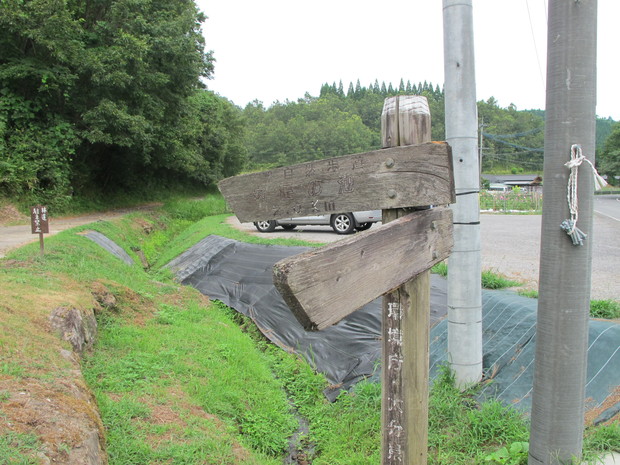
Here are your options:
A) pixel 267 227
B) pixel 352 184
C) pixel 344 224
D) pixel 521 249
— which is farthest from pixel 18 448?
pixel 267 227

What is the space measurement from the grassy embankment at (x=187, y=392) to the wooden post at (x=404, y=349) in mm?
1599

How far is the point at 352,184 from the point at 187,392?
143 inches

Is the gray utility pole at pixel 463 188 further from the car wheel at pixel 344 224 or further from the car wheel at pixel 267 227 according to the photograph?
the car wheel at pixel 267 227

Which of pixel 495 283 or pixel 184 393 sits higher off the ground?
pixel 495 283

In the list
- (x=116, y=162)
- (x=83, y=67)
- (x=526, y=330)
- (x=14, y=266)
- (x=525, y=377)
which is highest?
(x=83, y=67)

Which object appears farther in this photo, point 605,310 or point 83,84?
point 83,84

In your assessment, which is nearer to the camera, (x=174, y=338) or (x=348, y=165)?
(x=348, y=165)

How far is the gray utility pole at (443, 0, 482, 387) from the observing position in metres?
3.61

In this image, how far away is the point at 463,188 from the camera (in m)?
3.68

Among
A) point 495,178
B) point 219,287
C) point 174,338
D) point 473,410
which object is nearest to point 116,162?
point 219,287

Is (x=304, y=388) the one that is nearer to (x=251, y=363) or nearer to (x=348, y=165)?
(x=251, y=363)

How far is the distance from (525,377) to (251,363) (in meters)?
3.30

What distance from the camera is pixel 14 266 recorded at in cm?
674

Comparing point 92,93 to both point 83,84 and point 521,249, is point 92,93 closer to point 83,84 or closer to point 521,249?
point 83,84
